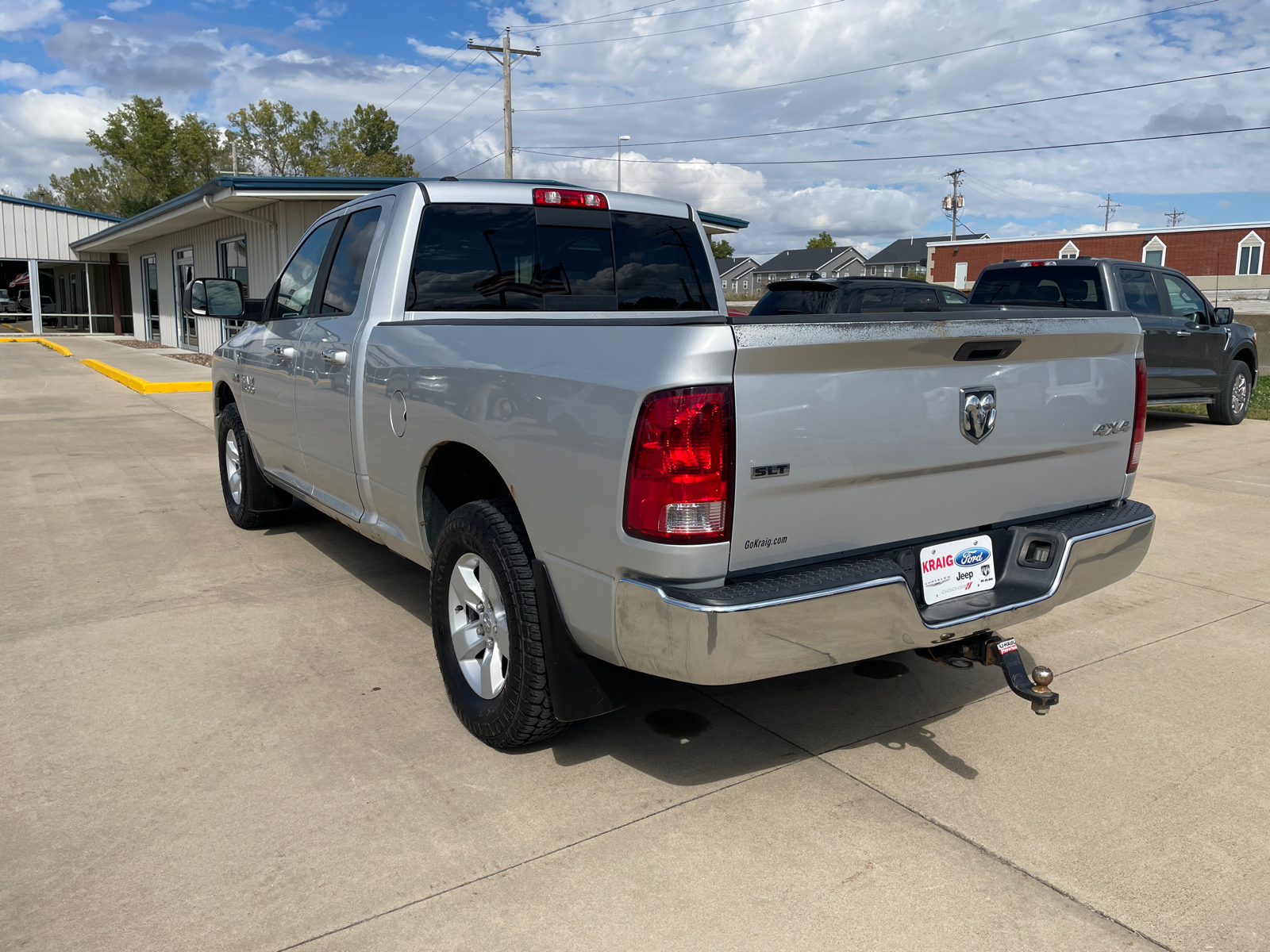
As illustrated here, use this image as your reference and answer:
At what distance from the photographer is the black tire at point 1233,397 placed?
1152 centimetres

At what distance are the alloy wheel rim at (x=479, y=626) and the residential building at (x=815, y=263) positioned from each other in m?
100

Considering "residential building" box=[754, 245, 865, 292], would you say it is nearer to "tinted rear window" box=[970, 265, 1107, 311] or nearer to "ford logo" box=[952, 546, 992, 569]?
"tinted rear window" box=[970, 265, 1107, 311]

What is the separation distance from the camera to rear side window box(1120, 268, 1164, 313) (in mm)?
10211

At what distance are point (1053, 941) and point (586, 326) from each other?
6.60 ft

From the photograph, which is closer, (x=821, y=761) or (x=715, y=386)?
(x=715, y=386)

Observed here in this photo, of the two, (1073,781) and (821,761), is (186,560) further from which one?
(1073,781)

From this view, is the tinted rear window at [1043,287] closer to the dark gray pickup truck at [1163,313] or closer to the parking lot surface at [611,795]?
A: the dark gray pickup truck at [1163,313]

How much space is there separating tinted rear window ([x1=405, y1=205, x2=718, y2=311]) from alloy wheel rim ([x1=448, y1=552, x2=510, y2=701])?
4.28 ft

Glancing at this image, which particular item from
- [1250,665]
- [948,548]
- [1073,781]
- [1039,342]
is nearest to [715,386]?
[948,548]

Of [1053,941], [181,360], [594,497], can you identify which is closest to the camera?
[1053,941]

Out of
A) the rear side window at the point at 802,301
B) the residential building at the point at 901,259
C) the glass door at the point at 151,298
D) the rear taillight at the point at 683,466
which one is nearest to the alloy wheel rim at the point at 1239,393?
the rear side window at the point at 802,301

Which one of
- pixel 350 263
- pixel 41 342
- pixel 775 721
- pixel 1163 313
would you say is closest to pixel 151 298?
pixel 41 342

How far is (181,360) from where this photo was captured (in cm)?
2219

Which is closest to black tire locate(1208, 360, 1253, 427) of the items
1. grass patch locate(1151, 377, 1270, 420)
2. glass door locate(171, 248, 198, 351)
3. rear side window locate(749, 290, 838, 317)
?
grass patch locate(1151, 377, 1270, 420)
